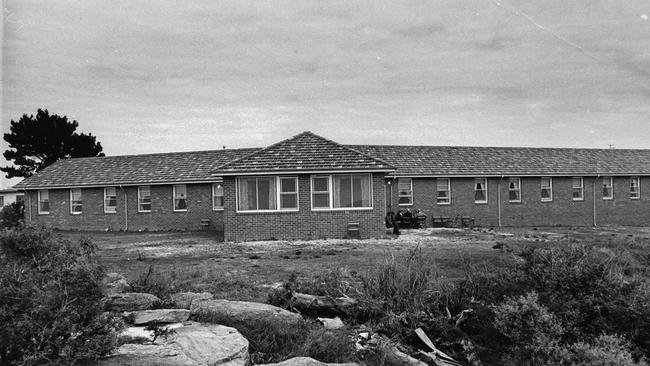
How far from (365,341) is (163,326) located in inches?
107

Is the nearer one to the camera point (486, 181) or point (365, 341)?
point (365, 341)

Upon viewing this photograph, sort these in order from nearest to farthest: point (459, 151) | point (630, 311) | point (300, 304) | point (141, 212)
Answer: point (630, 311) < point (300, 304) < point (141, 212) < point (459, 151)

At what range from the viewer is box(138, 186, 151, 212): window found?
30922 millimetres

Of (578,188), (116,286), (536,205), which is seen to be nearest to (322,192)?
(116,286)

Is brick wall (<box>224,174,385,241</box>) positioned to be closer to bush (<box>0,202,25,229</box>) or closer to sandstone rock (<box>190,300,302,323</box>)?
sandstone rock (<box>190,300,302,323</box>)

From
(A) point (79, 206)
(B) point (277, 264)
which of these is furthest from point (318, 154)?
(A) point (79, 206)

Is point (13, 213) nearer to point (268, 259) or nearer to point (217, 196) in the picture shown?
point (217, 196)

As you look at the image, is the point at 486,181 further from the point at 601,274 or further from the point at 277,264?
the point at 601,274

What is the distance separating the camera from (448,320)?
24.8 feet

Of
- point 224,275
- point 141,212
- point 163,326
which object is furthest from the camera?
point 141,212

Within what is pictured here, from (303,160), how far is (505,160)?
1679 centimetres

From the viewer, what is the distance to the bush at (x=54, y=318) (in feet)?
15.5

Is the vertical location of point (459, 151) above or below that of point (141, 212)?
above

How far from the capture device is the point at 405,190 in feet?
97.0
